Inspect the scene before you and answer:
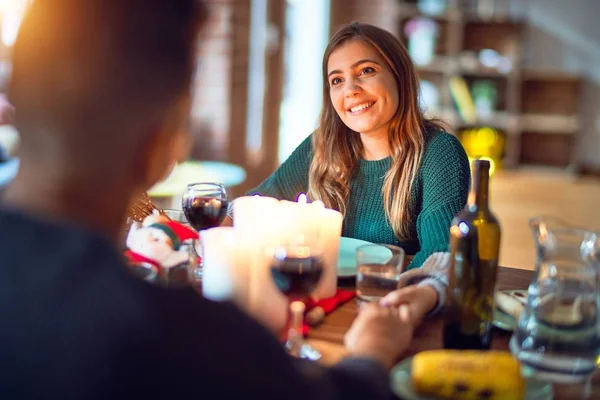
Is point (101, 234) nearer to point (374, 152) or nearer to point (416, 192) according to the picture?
point (416, 192)

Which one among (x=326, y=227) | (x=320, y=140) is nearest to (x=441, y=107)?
(x=320, y=140)

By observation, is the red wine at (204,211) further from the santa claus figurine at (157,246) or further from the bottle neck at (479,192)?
the bottle neck at (479,192)

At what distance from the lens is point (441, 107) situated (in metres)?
7.68

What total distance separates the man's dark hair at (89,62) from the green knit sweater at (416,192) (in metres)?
0.97

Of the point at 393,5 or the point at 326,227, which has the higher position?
the point at 393,5

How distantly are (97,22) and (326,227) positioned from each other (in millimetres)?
708

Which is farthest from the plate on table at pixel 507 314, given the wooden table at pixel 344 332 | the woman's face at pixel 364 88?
the woman's face at pixel 364 88

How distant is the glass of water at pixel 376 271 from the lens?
4.22 ft

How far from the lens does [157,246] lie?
122cm

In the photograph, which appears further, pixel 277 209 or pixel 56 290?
pixel 277 209

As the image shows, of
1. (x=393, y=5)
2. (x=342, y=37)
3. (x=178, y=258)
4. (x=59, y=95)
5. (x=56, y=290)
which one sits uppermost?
(x=393, y=5)

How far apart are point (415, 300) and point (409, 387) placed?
276 mm

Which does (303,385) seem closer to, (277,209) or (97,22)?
(97,22)

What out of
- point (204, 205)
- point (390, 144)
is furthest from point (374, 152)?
point (204, 205)
